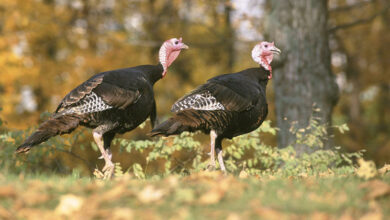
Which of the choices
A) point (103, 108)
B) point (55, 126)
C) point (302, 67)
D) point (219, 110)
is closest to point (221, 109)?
point (219, 110)

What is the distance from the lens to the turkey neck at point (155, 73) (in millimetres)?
6938

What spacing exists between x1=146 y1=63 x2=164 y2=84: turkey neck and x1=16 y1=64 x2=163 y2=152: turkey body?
0.38 metres

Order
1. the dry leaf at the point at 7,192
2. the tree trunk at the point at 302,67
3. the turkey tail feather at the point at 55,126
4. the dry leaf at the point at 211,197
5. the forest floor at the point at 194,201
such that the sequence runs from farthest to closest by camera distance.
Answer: the tree trunk at the point at 302,67, the turkey tail feather at the point at 55,126, the dry leaf at the point at 7,192, the dry leaf at the point at 211,197, the forest floor at the point at 194,201

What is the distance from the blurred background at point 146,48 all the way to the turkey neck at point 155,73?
9.45 feet

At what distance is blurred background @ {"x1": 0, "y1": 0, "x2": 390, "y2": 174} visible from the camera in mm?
12688

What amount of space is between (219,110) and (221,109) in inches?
1.1

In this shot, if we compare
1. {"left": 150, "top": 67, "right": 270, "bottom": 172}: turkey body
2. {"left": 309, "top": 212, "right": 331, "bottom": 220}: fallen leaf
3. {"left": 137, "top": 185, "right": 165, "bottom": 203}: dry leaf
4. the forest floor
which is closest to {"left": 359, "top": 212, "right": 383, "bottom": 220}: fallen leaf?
the forest floor

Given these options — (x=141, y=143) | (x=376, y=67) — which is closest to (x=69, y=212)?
(x=141, y=143)

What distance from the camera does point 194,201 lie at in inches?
146

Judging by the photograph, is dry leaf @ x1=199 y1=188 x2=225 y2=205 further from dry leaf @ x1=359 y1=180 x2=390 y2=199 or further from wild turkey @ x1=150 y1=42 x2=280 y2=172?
wild turkey @ x1=150 y1=42 x2=280 y2=172

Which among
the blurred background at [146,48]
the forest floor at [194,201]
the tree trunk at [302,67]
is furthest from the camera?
the blurred background at [146,48]

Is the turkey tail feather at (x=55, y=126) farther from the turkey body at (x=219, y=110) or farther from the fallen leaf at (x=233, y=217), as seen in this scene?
the fallen leaf at (x=233, y=217)

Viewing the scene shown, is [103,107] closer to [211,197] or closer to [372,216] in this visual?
[211,197]

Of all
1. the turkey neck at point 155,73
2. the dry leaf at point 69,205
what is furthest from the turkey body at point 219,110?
the dry leaf at point 69,205
